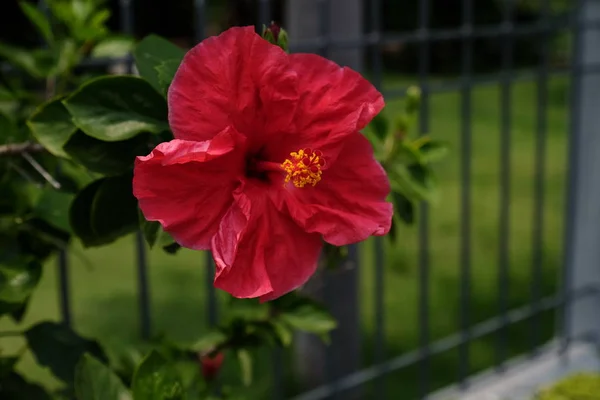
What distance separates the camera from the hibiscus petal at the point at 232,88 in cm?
101

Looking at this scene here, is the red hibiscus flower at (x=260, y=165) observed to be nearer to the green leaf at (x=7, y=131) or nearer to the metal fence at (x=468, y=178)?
the green leaf at (x=7, y=131)

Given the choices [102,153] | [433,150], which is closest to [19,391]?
[102,153]

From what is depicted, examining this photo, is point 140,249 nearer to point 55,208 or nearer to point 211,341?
point 211,341

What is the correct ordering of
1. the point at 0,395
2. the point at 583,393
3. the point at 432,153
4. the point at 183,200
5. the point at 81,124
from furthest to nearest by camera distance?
1. the point at 583,393
2. the point at 432,153
3. the point at 0,395
4. the point at 81,124
5. the point at 183,200

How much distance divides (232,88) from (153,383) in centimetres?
35

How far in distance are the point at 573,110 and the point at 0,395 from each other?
2609 mm

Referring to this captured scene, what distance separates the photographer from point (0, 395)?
4.71ft

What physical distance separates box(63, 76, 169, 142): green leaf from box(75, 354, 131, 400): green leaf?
0.28 m

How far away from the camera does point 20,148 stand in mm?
1333

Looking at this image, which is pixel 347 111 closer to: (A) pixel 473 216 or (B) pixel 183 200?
(B) pixel 183 200

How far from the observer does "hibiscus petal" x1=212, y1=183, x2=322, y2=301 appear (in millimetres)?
990

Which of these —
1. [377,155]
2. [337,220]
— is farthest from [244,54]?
[377,155]

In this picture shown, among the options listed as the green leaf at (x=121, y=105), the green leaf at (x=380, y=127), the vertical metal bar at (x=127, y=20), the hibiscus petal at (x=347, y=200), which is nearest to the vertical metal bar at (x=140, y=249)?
the vertical metal bar at (x=127, y=20)

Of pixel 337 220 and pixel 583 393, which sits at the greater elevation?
pixel 337 220
